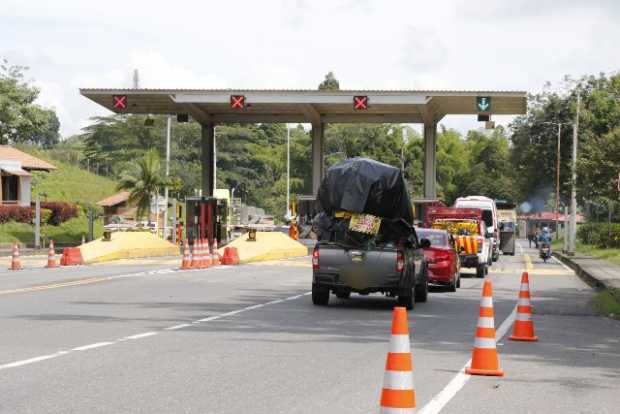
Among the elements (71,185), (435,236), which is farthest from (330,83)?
(435,236)

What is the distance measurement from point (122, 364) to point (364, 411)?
3517 millimetres

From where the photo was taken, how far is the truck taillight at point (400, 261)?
2017cm

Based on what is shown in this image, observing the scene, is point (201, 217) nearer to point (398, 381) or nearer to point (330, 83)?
point (398, 381)

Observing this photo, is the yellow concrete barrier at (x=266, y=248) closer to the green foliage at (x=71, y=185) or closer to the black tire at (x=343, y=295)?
the black tire at (x=343, y=295)

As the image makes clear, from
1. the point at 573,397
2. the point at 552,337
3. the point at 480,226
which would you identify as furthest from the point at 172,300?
the point at 480,226

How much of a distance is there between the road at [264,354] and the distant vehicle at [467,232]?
33.1 ft

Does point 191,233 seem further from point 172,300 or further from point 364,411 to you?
point 364,411

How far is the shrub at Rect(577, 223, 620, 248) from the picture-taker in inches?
2357

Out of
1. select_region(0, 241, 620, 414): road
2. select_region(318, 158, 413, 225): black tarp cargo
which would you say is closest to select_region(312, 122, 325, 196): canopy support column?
select_region(0, 241, 620, 414): road

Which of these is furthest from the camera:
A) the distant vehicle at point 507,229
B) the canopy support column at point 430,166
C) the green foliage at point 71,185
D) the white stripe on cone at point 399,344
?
the green foliage at point 71,185

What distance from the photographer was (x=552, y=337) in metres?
16.0

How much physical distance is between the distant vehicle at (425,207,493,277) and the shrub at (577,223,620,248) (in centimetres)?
2187

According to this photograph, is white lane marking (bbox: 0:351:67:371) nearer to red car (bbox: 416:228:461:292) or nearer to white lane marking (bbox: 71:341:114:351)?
white lane marking (bbox: 71:341:114:351)

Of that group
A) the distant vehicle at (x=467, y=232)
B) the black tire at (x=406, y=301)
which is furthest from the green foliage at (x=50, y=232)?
the black tire at (x=406, y=301)
